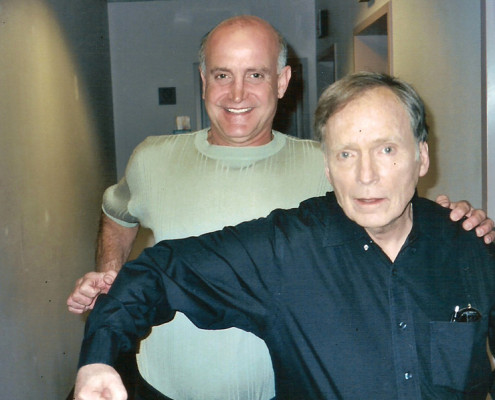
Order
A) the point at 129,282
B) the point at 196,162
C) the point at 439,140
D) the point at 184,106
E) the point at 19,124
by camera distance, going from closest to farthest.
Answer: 1. the point at 129,282
2. the point at 196,162
3. the point at 439,140
4. the point at 19,124
5. the point at 184,106

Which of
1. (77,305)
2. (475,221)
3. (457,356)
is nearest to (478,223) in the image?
(475,221)

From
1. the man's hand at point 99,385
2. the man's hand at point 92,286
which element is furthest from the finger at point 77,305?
Answer: the man's hand at point 99,385

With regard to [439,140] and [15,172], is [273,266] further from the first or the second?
[15,172]

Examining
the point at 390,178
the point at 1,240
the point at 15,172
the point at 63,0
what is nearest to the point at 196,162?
the point at 390,178

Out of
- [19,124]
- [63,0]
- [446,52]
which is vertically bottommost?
[19,124]

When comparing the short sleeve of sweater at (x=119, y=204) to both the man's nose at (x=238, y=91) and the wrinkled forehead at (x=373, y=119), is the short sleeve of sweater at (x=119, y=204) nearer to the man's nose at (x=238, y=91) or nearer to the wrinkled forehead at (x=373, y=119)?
the man's nose at (x=238, y=91)

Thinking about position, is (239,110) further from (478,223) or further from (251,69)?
(478,223)

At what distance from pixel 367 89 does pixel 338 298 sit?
44cm

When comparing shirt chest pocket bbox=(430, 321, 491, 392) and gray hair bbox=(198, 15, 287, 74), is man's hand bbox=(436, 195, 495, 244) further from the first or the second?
gray hair bbox=(198, 15, 287, 74)

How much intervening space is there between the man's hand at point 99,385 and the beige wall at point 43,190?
166 cm

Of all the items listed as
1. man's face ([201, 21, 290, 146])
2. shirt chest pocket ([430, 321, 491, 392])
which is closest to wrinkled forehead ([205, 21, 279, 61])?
man's face ([201, 21, 290, 146])

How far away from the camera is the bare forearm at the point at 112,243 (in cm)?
184

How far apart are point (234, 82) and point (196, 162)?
0.26m

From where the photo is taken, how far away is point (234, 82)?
5.17ft
